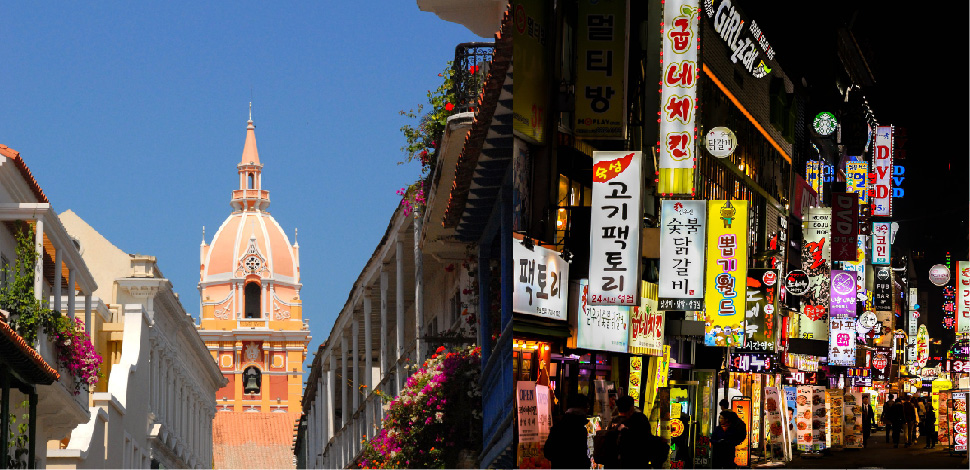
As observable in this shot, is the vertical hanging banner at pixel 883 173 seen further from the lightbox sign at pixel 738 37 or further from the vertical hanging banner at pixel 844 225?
the vertical hanging banner at pixel 844 225

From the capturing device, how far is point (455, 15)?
61.5 feet

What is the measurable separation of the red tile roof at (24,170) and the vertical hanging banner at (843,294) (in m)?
18.3

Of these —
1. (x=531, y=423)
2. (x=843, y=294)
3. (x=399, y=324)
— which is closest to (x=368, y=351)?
(x=399, y=324)

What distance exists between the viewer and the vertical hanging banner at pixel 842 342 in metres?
36.5

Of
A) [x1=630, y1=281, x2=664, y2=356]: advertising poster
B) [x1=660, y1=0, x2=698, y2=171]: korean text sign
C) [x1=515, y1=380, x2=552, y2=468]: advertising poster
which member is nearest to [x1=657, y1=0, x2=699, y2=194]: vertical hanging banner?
[x1=660, y1=0, x2=698, y2=171]: korean text sign

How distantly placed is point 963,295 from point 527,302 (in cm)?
2219

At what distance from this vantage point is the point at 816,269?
35344mm

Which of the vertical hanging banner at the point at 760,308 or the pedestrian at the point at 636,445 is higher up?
the vertical hanging banner at the point at 760,308

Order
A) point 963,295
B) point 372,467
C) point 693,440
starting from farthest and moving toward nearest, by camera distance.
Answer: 1. point 963,295
2. point 693,440
3. point 372,467

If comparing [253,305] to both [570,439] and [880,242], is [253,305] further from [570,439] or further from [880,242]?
[570,439]

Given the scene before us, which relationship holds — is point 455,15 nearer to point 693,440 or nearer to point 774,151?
point 693,440

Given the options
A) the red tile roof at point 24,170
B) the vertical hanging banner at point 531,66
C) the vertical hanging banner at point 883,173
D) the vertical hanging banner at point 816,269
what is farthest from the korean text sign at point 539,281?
the vertical hanging banner at point 883,173

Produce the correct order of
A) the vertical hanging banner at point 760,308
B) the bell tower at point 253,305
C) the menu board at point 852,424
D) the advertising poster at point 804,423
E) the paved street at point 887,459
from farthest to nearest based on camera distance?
1. the bell tower at point 253,305
2. the menu board at point 852,424
3. the advertising poster at point 804,423
4. the vertical hanging banner at point 760,308
5. the paved street at point 887,459

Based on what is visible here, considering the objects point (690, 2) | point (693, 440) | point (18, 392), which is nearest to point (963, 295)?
point (693, 440)
